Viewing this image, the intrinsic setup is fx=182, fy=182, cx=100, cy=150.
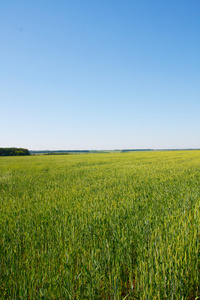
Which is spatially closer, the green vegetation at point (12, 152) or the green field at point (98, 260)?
the green field at point (98, 260)

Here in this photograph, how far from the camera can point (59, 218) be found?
3.77 metres

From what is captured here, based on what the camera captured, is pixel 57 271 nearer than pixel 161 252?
Yes

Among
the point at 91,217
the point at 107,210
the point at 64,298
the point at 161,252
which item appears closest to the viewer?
the point at 64,298

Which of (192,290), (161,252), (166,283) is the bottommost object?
(192,290)

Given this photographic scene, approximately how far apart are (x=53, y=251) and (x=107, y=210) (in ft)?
5.99

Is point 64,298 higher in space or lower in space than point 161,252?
lower

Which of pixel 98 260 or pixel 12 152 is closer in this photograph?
pixel 98 260

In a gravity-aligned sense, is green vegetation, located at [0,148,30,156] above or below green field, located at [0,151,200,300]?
above

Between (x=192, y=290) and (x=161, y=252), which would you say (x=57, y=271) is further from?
(x=192, y=290)

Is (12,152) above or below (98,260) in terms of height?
above

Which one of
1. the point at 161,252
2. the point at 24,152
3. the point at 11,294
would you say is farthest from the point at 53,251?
the point at 24,152

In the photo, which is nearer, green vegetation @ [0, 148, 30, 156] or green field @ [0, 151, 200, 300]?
green field @ [0, 151, 200, 300]

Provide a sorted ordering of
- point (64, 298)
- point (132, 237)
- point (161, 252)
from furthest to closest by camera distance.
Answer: point (132, 237)
point (161, 252)
point (64, 298)

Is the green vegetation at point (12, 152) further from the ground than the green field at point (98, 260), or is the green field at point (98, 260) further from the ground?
the green vegetation at point (12, 152)
